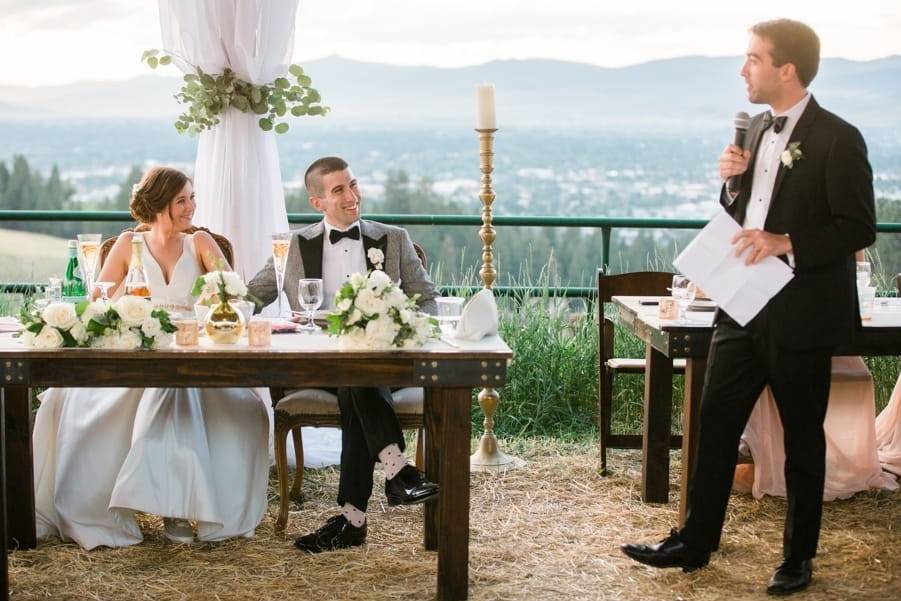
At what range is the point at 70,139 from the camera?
20.2 m

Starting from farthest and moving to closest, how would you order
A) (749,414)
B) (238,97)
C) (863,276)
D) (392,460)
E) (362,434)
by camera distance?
(238,97) → (863,276) → (362,434) → (392,460) → (749,414)

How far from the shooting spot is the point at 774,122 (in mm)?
3244

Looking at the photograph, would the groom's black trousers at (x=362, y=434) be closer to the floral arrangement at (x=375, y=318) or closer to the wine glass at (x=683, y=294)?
the floral arrangement at (x=375, y=318)

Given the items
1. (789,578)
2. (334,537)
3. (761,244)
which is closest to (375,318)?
(334,537)

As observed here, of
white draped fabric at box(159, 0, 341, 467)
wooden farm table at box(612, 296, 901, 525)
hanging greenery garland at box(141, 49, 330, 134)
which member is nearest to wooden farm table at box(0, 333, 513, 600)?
wooden farm table at box(612, 296, 901, 525)

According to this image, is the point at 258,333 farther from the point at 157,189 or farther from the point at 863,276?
the point at 863,276

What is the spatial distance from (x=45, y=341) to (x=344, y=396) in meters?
1.00

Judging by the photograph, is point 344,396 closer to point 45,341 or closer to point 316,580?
point 316,580

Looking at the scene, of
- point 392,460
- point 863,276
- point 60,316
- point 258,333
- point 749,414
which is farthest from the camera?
point 863,276

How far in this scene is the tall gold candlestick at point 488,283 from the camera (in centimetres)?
455

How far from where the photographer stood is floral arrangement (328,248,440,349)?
3145 millimetres

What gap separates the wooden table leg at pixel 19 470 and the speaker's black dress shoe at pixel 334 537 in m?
0.90

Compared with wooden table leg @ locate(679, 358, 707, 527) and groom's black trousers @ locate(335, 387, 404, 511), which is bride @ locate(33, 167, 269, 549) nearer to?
groom's black trousers @ locate(335, 387, 404, 511)

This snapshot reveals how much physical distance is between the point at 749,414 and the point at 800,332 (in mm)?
337
